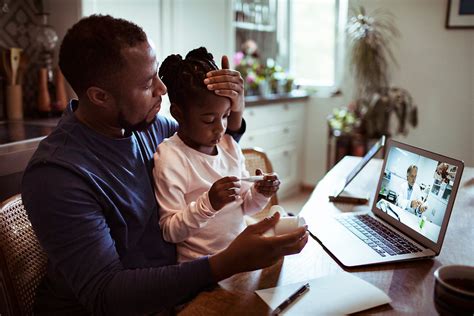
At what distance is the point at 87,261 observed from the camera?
0.91 meters


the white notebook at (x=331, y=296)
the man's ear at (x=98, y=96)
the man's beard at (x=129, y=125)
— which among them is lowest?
the white notebook at (x=331, y=296)

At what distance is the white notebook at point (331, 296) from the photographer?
84 cm

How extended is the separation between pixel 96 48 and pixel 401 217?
879mm

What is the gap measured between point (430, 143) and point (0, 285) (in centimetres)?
381

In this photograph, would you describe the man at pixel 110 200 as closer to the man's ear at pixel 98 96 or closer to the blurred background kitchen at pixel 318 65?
the man's ear at pixel 98 96

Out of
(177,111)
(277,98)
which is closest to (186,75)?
(177,111)

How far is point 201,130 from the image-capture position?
1.18m

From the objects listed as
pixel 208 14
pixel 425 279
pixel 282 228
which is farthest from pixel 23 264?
pixel 208 14

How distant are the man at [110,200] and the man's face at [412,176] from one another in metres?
0.44

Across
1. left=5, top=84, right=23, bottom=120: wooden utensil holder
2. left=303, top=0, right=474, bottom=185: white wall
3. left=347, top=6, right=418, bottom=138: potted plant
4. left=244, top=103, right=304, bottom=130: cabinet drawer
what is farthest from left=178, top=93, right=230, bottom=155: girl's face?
left=303, top=0, right=474, bottom=185: white wall

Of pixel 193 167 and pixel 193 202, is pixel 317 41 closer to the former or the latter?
pixel 193 167

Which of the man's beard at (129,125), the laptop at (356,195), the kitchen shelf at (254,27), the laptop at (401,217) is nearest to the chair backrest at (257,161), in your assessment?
the laptop at (356,195)

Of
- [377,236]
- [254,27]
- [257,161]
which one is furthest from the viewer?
[254,27]

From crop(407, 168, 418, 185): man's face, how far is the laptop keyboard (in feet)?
Answer: 0.47
